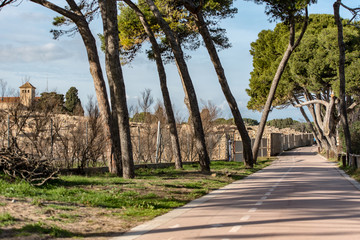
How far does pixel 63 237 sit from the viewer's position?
305 inches

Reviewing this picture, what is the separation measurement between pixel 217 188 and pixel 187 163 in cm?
1348

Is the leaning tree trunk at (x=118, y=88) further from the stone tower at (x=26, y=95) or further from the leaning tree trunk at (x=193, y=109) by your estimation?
the leaning tree trunk at (x=193, y=109)

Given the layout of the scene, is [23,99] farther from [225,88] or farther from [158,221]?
[225,88]

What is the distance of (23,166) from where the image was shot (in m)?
12.8

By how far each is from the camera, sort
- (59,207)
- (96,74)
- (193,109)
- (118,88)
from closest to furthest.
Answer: (59,207) < (118,88) < (96,74) < (193,109)

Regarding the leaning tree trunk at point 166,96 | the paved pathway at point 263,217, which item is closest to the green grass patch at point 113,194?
the paved pathway at point 263,217

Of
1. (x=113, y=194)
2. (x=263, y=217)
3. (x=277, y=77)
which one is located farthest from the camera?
(x=277, y=77)

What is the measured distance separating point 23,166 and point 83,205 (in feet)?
9.91

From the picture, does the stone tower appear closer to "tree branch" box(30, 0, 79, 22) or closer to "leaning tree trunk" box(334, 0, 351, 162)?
"tree branch" box(30, 0, 79, 22)

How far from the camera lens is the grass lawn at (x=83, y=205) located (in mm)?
8133

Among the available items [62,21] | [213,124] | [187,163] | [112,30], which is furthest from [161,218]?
[213,124]

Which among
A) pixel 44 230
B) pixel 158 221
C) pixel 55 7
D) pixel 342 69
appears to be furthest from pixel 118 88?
pixel 342 69

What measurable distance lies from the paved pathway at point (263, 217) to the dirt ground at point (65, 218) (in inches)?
19.5

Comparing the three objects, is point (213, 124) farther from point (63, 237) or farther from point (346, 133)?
point (63, 237)
